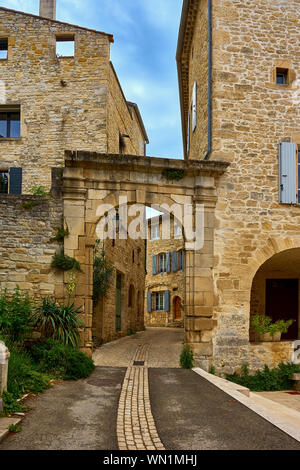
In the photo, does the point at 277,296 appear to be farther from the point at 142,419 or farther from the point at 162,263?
the point at 162,263

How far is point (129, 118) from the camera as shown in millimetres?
16781

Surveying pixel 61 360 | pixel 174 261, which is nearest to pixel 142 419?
pixel 61 360

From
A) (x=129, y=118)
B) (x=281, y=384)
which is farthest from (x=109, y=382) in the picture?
(x=129, y=118)

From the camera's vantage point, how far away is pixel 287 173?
8898 millimetres

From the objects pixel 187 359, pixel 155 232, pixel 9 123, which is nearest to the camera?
pixel 187 359

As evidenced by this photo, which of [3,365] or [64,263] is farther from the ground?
[64,263]

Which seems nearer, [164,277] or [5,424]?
[5,424]

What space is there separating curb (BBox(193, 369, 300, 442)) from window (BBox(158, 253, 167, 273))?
15.6 m

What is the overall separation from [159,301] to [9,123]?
539 inches

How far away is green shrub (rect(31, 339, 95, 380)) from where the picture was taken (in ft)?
22.3

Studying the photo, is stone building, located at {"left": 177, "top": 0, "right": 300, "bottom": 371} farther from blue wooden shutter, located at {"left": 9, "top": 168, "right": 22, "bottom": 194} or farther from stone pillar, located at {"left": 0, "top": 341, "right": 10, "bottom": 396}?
blue wooden shutter, located at {"left": 9, "top": 168, "right": 22, "bottom": 194}

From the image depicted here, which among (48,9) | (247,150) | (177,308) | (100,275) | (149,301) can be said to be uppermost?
(48,9)

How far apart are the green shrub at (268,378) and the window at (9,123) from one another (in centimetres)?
984

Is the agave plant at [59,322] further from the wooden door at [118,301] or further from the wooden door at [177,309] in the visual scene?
the wooden door at [177,309]
